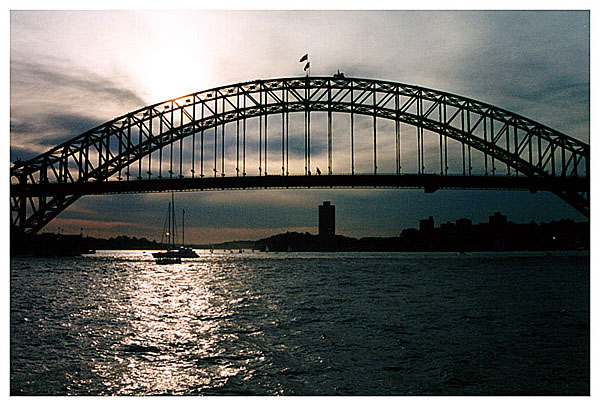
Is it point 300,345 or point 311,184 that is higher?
point 311,184

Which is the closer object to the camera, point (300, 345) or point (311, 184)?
point (300, 345)

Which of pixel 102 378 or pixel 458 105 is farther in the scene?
pixel 458 105

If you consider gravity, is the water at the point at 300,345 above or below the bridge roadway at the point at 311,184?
below

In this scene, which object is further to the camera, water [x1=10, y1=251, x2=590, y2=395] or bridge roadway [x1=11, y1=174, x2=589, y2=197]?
bridge roadway [x1=11, y1=174, x2=589, y2=197]

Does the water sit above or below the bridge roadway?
below

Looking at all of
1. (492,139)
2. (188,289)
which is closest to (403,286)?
(188,289)

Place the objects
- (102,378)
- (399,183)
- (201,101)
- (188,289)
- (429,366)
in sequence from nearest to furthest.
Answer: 1. (102,378)
2. (429,366)
3. (188,289)
4. (399,183)
5. (201,101)

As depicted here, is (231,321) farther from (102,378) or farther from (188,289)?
(188,289)

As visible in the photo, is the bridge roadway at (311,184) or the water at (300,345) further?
the bridge roadway at (311,184)
